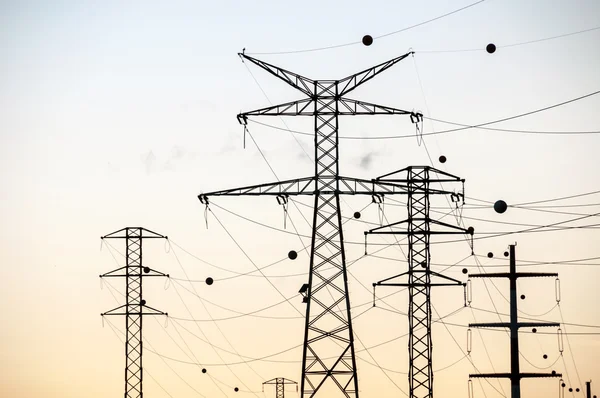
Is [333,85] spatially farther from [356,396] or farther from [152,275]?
[152,275]

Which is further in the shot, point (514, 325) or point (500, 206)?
point (514, 325)

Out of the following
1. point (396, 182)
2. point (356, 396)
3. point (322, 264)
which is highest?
point (396, 182)

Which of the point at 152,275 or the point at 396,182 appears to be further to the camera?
the point at 152,275

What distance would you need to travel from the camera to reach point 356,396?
69688mm

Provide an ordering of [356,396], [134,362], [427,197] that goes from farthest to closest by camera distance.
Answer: [134,362]
[427,197]
[356,396]

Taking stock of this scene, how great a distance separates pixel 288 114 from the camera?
7212cm

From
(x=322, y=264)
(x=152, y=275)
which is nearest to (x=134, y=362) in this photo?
(x=152, y=275)

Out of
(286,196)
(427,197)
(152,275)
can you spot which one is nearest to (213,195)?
(286,196)

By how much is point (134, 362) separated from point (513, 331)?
106ft

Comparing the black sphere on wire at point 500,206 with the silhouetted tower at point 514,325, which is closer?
the black sphere on wire at point 500,206

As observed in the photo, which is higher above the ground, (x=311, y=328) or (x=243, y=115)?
(x=243, y=115)

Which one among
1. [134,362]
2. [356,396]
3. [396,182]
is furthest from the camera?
[134,362]

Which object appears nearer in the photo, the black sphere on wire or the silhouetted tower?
the black sphere on wire

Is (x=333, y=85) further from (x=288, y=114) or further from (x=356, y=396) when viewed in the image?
(x=356, y=396)
